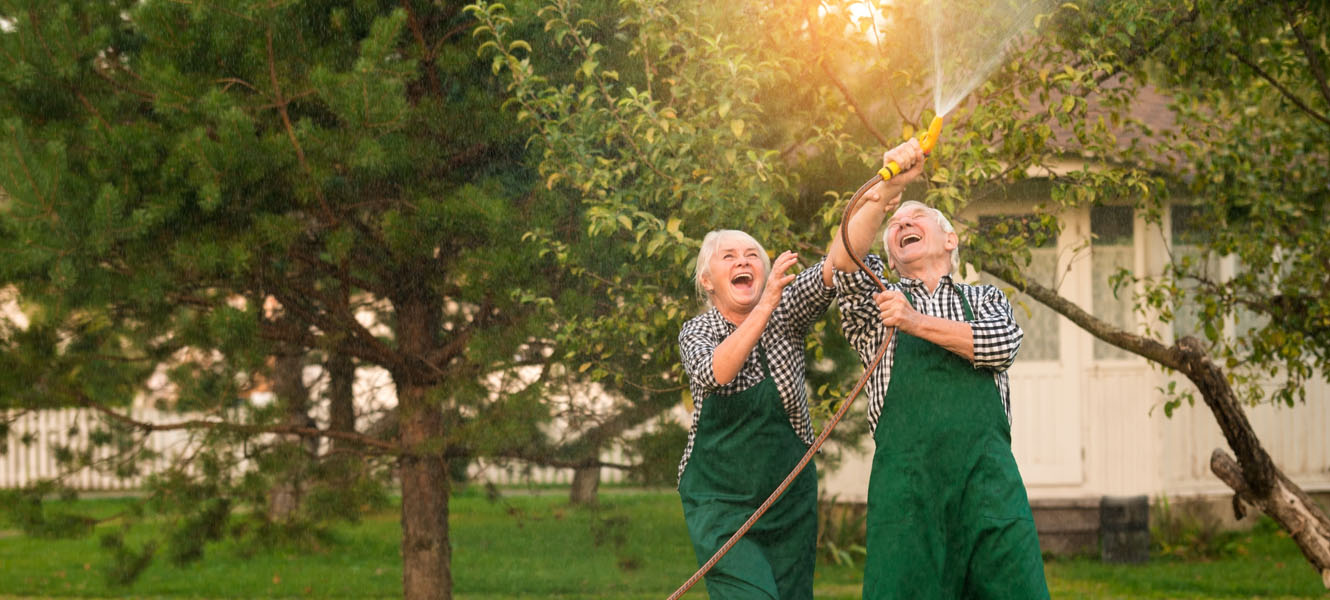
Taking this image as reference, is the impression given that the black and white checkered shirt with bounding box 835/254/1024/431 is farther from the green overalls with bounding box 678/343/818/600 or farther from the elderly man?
the green overalls with bounding box 678/343/818/600

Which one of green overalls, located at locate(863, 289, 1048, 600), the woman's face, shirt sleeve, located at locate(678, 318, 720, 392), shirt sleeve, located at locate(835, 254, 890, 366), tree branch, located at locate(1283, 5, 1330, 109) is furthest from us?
tree branch, located at locate(1283, 5, 1330, 109)

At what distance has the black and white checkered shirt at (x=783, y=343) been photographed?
150 inches

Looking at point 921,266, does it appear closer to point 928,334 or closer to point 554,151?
point 928,334

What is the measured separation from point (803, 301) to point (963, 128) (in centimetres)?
253

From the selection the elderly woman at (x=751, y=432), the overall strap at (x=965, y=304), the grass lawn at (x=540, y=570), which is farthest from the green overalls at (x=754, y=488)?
the grass lawn at (x=540, y=570)

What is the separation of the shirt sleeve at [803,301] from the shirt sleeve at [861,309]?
160mm

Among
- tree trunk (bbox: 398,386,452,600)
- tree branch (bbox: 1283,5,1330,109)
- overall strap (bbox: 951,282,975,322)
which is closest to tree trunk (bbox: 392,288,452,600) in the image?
tree trunk (bbox: 398,386,452,600)

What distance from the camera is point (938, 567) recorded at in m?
3.26

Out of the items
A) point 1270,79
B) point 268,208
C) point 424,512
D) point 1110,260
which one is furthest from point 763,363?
point 1110,260

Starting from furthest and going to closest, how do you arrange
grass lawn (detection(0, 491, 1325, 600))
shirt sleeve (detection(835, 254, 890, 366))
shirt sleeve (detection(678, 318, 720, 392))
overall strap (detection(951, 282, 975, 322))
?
grass lawn (detection(0, 491, 1325, 600)) < shirt sleeve (detection(678, 318, 720, 392)) < shirt sleeve (detection(835, 254, 890, 366)) < overall strap (detection(951, 282, 975, 322))

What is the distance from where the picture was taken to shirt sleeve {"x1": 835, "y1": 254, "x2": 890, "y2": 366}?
3.54 metres

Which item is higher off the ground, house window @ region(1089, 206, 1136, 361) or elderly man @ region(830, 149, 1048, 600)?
house window @ region(1089, 206, 1136, 361)

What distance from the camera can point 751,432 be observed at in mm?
3814

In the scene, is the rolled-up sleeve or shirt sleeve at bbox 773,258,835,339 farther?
shirt sleeve at bbox 773,258,835,339
